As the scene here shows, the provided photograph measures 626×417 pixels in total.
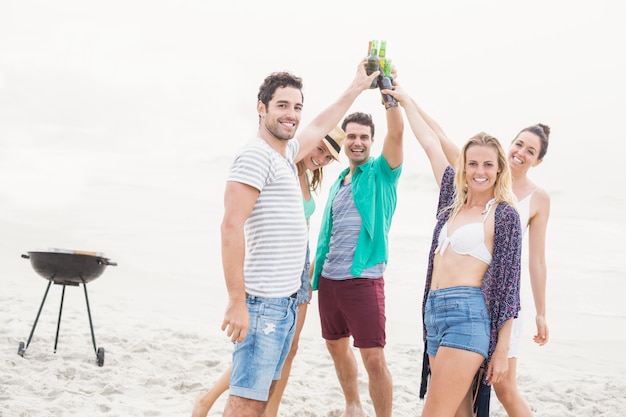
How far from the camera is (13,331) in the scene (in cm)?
584

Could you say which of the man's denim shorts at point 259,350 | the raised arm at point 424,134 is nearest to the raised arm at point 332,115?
the raised arm at point 424,134

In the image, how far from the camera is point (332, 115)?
3.17 meters

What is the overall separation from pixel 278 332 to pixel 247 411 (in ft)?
1.07

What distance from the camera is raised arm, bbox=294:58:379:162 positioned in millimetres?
3055

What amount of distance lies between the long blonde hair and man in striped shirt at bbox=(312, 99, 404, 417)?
803mm

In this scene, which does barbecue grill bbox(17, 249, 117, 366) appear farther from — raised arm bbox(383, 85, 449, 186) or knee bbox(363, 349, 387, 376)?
raised arm bbox(383, 85, 449, 186)

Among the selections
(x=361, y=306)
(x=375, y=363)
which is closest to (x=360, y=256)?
(x=361, y=306)

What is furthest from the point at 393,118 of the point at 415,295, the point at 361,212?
the point at 415,295

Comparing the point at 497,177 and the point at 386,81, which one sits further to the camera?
the point at 386,81

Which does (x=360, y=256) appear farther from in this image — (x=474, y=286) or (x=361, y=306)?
(x=474, y=286)

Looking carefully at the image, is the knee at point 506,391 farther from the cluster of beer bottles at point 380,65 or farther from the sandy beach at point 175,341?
the cluster of beer bottles at point 380,65

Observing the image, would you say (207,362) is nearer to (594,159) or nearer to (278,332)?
(278,332)

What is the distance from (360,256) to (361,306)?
295 millimetres

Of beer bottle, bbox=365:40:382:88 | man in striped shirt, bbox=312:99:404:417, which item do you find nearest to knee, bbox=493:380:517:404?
man in striped shirt, bbox=312:99:404:417
